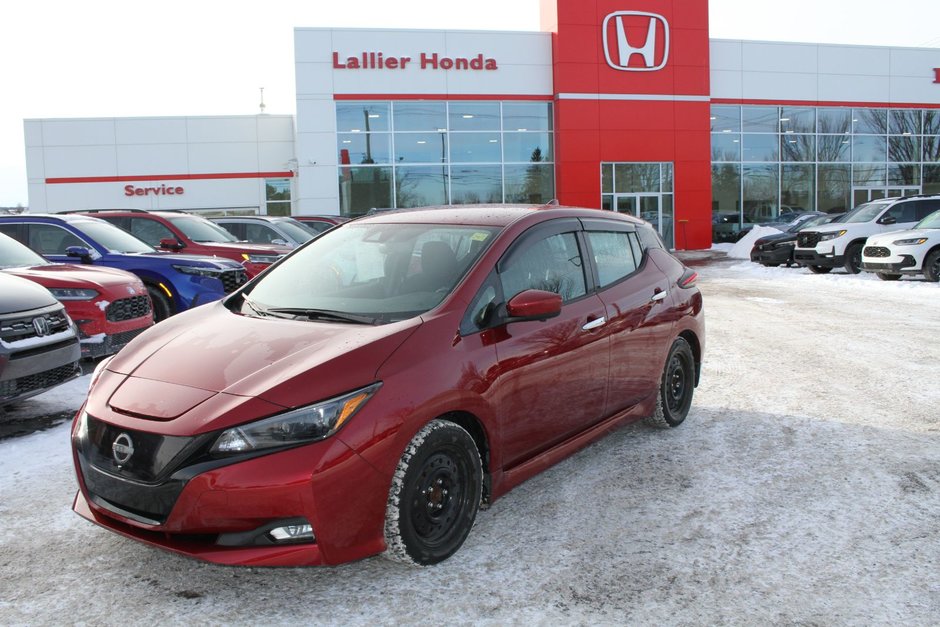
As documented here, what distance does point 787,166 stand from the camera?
107 feet

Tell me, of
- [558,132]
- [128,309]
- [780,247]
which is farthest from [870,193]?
[128,309]

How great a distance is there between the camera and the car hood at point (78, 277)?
24.0 feet

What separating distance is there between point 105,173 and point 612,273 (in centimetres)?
3231

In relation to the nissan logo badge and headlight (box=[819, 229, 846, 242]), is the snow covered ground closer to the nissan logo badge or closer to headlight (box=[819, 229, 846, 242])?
the nissan logo badge

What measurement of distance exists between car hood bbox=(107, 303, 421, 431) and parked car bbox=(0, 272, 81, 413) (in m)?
1.97

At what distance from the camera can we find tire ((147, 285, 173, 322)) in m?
9.62

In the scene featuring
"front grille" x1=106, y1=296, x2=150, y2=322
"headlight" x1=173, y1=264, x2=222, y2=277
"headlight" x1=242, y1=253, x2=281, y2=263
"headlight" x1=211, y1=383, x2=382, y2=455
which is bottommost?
"headlight" x1=211, y1=383, x2=382, y2=455

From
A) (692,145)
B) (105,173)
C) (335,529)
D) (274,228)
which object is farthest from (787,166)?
(335,529)

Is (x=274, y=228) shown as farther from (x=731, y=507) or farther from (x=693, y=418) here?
(x=731, y=507)

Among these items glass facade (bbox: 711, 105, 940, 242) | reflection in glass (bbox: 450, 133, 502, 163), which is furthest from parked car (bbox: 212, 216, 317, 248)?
glass facade (bbox: 711, 105, 940, 242)

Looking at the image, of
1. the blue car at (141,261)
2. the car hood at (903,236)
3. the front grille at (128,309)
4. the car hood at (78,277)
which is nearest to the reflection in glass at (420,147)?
the car hood at (903,236)

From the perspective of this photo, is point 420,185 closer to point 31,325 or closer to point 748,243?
point 748,243

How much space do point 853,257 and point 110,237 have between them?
52.4 ft

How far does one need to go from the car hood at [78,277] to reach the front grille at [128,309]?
0.09 m
